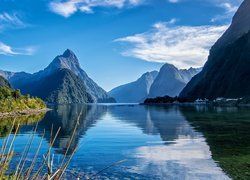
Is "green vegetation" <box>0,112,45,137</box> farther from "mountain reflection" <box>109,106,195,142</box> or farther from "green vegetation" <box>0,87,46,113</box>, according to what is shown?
"mountain reflection" <box>109,106,195,142</box>

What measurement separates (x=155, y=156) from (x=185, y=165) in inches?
238

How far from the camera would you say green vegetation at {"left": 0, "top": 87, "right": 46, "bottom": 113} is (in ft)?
428

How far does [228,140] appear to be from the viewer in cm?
4962

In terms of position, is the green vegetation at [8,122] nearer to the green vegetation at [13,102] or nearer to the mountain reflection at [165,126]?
the green vegetation at [13,102]

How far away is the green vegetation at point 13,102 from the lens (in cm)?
13038

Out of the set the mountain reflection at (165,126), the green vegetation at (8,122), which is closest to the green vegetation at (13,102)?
the green vegetation at (8,122)

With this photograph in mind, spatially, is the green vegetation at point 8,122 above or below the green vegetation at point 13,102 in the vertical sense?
below

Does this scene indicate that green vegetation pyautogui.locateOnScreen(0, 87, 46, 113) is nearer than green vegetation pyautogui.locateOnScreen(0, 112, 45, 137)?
No

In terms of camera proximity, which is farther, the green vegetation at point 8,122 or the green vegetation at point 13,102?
the green vegetation at point 13,102

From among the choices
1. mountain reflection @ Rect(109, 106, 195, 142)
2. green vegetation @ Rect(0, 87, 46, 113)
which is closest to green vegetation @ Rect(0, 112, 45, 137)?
green vegetation @ Rect(0, 87, 46, 113)

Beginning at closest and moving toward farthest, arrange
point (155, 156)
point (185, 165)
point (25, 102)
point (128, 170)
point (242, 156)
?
point (128, 170)
point (185, 165)
point (242, 156)
point (155, 156)
point (25, 102)

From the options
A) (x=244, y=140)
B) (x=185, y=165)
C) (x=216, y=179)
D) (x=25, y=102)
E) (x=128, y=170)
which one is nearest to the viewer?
(x=216, y=179)

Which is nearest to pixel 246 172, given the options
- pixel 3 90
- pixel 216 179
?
pixel 216 179

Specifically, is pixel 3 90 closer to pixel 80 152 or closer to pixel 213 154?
pixel 80 152
